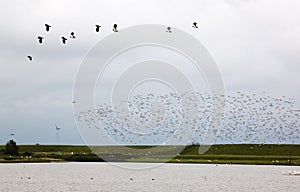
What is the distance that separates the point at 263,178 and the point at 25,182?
34802 mm

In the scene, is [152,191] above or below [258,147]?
below

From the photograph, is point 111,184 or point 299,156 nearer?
point 111,184

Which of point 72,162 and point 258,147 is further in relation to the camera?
point 258,147

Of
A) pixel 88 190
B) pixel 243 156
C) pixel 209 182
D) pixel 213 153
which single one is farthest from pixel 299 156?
pixel 88 190

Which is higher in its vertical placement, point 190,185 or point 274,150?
point 274,150

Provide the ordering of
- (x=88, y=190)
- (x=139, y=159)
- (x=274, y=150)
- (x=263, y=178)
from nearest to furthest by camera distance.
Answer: (x=88, y=190), (x=263, y=178), (x=139, y=159), (x=274, y=150)

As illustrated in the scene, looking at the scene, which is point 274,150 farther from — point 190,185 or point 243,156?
point 190,185

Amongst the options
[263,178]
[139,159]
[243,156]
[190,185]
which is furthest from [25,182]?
[243,156]

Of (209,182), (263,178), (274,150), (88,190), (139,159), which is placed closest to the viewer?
(88,190)

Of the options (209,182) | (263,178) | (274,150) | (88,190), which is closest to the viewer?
(88,190)

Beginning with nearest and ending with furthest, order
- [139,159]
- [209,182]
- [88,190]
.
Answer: [88,190] → [209,182] → [139,159]

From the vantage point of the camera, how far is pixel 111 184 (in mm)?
88062

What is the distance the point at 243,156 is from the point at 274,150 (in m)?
13.6

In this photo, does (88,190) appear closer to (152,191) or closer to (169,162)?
(152,191)
